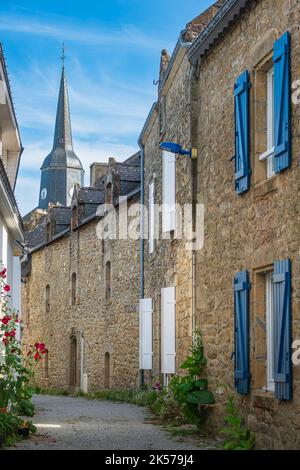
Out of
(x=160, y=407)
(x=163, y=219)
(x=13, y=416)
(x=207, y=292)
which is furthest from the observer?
(x=163, y=219)

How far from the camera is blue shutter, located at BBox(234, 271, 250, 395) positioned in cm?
956

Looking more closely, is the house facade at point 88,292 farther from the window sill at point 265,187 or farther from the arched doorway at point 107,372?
the window sill at point 265,187

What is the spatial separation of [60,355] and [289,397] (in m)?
20.8

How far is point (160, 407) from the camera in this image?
14492mm

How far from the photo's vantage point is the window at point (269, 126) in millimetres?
9344

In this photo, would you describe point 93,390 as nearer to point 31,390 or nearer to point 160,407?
point 160,407

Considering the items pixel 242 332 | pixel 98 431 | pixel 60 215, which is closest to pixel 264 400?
pixel 242 332

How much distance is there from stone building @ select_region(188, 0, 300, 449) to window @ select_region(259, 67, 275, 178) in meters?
0.01

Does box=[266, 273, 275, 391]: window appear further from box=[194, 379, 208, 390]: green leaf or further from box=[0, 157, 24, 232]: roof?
box=[0, 157, 24, 232]: roof

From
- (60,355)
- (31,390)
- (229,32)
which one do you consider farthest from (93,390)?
(229,32)

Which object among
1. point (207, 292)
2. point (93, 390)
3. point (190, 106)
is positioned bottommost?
point (93, 390)

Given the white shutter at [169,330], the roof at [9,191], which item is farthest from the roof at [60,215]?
the white shutter at [169,330]
